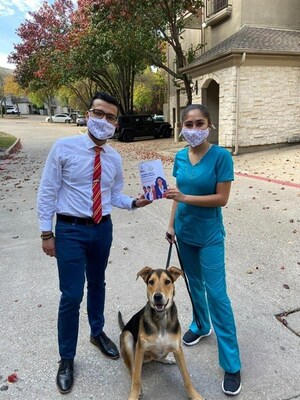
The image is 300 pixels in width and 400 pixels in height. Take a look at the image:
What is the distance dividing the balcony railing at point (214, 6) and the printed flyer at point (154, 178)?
58.5 feet

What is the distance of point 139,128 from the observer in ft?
87.5

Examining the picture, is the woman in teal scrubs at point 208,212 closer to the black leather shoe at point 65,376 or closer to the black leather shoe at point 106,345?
the black leather shoe at point 106,345

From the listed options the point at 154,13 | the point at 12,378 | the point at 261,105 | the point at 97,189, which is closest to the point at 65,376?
the point at 12,378

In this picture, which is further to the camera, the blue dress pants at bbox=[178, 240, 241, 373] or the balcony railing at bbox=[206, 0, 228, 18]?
the balcony railing at bbox=[206, 0, 228, 18]

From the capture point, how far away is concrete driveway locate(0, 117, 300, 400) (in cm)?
282

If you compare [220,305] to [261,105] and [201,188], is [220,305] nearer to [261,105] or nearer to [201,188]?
[201,188]

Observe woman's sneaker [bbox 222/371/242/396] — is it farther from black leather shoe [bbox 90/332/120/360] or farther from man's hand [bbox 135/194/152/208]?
man's hand [bbox 135/194/152/208]

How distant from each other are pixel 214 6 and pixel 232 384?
20.3 metres

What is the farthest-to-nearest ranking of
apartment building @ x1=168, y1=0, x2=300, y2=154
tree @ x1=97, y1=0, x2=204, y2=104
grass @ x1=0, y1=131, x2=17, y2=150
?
grass @ x1=0, y1=131, x2=17, y2=150 < tree @ x1=97, y1=0, x2=204, y2=104 < apartment building @ x1=168, y1=0, x2=300, y2=154

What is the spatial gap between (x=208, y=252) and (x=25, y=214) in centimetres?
575

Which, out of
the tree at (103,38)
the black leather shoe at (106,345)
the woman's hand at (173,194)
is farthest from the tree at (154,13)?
the black leather shoe at (106,345)

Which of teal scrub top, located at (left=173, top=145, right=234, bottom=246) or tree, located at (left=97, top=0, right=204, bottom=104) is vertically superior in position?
tree, located at (left=97, top=0, right=204, bottom=104)

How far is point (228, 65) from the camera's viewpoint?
47.5ft

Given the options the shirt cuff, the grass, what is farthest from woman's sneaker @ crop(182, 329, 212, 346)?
the grass
